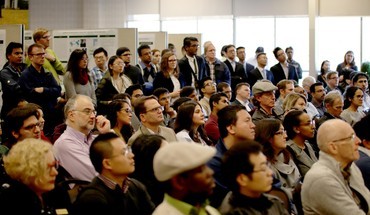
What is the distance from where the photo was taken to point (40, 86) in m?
7.06

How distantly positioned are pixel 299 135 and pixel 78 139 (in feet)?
5.95

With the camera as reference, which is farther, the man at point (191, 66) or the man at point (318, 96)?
the man at point (191, 66)

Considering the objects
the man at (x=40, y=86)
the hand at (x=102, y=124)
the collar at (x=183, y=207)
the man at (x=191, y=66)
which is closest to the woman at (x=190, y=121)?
the hand at (x=102, y=124)

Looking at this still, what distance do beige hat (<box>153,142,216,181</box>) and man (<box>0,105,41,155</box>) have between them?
1985 mm

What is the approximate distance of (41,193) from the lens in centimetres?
345

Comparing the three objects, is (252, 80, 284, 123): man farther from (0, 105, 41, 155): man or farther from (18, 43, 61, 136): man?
(0, 105, 41, 155): man

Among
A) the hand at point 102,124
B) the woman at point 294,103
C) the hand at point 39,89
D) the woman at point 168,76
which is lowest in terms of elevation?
the hand at point 102,124

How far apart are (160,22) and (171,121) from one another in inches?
399

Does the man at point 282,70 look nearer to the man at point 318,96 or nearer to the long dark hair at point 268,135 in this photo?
the man at point 318,96

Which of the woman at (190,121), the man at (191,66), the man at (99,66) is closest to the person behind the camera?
the woman at (190,121)

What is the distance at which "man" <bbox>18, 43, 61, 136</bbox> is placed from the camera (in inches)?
273

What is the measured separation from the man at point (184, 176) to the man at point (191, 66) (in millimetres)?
6159

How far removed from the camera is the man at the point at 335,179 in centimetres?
388

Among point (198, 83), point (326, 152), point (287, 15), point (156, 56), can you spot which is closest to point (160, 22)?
point (287, 15)
